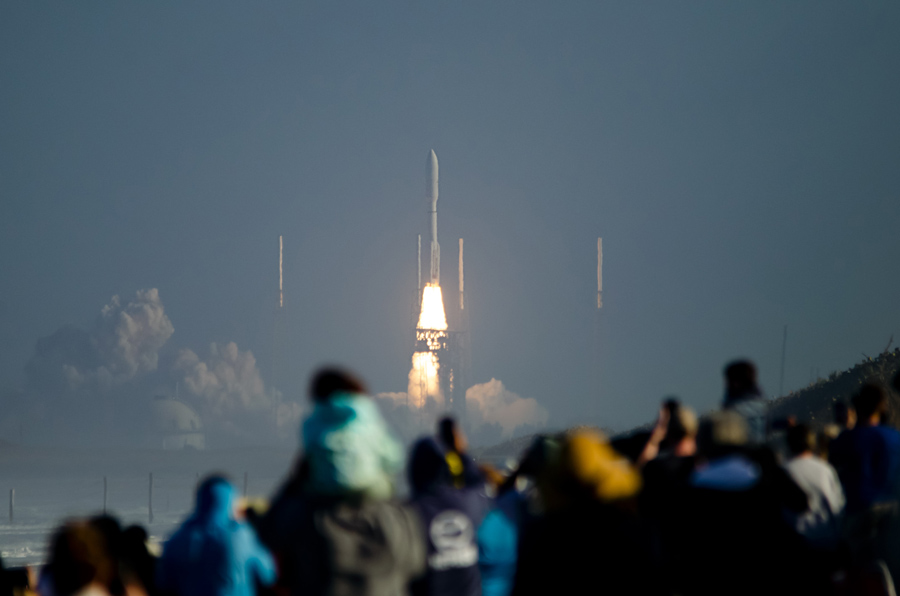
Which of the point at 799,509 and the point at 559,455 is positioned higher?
the point at 559,455

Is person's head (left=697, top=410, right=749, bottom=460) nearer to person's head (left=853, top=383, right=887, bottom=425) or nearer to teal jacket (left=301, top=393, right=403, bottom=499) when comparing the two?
teal jacket (left=301, top=393, right=403, bottom=499)

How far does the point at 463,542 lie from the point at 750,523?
7.95ft

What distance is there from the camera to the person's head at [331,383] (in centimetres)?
655

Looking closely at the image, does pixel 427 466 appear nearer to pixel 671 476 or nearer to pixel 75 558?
pixel 671 476

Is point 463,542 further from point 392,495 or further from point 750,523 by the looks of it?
point 750,523

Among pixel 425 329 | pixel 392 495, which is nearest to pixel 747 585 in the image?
pixel 392 495

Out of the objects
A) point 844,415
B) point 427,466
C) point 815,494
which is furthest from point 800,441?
point 427,466

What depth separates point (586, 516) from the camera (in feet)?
17.5

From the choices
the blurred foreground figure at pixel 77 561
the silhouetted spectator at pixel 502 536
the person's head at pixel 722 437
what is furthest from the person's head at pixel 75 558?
the person's head at pixel 722 437

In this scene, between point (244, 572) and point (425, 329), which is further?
point (425, 329)

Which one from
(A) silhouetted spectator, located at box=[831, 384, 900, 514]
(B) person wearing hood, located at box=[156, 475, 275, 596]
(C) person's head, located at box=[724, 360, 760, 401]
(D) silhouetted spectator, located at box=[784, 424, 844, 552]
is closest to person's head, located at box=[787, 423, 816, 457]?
(D) silhouetted spectator, located at box=[784, 424, 844, 552]

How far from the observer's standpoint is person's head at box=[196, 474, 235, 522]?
274 inches

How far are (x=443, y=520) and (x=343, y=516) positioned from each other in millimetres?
1693

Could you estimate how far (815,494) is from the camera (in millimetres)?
9070
